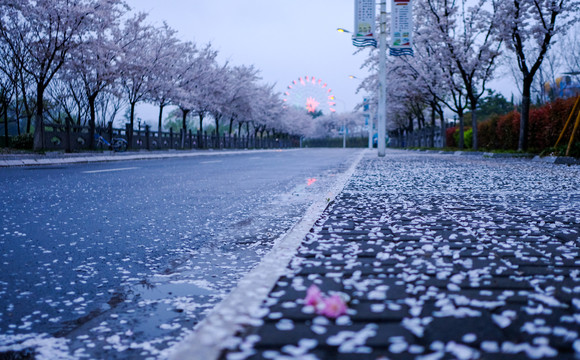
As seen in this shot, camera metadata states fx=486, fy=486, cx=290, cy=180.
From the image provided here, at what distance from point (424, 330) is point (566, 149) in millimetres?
15450

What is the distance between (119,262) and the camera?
355cm

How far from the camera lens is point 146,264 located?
A: 138 inches

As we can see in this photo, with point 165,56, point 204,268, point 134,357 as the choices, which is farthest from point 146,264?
point 165,56

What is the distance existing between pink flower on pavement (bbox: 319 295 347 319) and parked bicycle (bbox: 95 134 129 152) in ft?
89.9

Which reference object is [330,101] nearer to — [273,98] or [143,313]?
[273,98]

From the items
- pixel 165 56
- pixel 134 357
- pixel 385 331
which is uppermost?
pixel 165 56

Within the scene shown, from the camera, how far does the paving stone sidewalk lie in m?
1.69

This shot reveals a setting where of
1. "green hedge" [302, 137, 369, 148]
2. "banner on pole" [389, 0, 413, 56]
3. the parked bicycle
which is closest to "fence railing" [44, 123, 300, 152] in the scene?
the parked bicycle

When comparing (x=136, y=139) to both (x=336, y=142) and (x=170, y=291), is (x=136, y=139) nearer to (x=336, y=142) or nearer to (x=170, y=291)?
(x=170, y=291)

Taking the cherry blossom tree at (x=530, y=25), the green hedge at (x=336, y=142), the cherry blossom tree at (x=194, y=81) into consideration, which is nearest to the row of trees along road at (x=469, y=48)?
the cherry blossom tree at (x=530, y=25)

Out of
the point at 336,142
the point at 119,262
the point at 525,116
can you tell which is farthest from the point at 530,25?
the point at 336,142

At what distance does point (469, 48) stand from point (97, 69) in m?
20.7

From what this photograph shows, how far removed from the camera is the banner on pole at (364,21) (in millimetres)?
20703

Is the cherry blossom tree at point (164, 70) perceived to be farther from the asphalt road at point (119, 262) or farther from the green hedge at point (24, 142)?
the asphalt road at point (119, 262)
